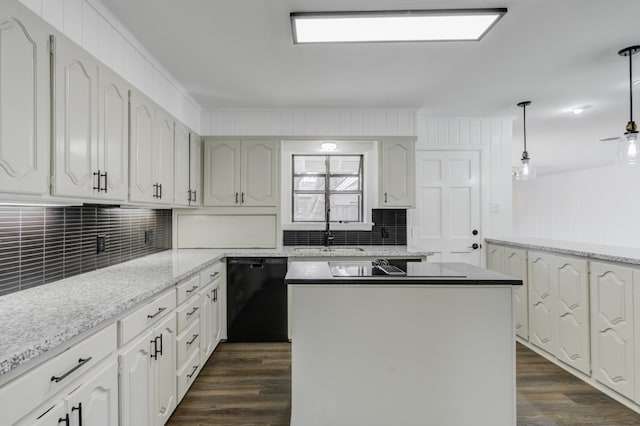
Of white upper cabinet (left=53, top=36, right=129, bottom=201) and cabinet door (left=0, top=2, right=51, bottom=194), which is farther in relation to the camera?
white upper cabinet (left=53, top=36, right=129, bottom=201)

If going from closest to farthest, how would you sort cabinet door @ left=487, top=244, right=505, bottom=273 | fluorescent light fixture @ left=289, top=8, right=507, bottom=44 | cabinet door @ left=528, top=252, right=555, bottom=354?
fluorescent light fixture @ left=289, top=8, right=507, bottom=44
cabinet door @ left=528, top=252, right=555, bottom=354
cabinet door @ left=487, top=244, right=505, bottom=273

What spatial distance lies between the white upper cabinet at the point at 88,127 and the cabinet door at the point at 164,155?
1.47ft

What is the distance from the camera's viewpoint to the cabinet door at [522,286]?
3.17 meters

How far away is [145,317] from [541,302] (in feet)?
10.2

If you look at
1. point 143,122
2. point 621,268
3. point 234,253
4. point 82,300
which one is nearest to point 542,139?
point 621,268

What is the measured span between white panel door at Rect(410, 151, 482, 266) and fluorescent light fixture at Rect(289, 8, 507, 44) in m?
2.12

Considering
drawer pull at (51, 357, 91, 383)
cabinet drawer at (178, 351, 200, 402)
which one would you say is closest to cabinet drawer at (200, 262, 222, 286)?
cabinet drawer at (178, 351, 200, 402)

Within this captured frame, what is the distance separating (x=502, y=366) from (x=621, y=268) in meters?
1.15

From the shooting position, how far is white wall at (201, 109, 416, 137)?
3713 mm

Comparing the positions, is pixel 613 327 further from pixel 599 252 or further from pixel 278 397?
pixel 278 397

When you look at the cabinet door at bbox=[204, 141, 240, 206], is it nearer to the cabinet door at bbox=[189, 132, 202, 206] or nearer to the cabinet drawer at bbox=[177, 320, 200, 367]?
the cabinet door at bbox=[189, 132, 202, 206]

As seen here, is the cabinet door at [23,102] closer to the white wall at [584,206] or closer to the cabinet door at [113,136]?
the cabinet door at [113,136]

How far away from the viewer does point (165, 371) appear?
192 centimetres

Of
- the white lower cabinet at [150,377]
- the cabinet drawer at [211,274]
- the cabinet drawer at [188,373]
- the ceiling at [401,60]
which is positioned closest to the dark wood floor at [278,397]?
the cabinet drawer at [188,373]
